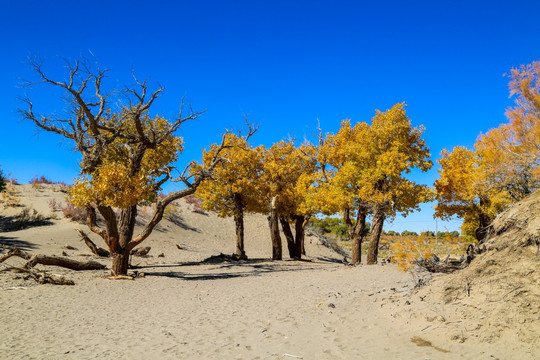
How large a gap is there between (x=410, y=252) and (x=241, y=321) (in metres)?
4.51

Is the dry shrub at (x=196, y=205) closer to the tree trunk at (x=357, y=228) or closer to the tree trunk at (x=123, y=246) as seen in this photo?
the tree trunk at (x=357, y=228)

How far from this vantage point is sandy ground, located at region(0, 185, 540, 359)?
585 cm

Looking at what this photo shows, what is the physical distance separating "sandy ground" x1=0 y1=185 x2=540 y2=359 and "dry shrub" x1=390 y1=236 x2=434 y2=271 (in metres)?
0.45

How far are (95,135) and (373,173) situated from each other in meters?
12.6

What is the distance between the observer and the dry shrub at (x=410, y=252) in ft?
29.4

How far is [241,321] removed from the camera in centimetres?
802

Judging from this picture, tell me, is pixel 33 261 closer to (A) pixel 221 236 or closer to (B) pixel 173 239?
(B) pixel 173 239

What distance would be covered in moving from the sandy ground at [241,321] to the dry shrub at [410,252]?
45cm

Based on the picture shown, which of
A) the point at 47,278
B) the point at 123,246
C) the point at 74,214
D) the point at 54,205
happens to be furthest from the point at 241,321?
the point at 54,205

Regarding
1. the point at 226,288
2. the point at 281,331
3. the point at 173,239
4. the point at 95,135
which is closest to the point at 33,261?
the point at 95,135

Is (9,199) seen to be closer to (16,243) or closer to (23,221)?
(23,221)

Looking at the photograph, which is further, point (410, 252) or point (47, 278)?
point (47, 278)

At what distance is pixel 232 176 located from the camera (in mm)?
22656

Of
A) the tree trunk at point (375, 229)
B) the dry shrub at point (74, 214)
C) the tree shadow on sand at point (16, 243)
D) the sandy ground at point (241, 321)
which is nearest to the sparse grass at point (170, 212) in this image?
the dry shrub at point (74, 214)
